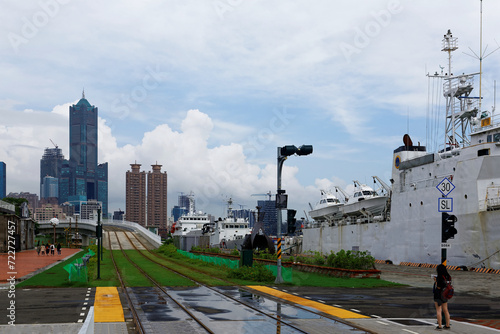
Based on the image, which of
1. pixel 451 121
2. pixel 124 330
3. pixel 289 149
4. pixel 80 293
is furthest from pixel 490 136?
pixel 124 330

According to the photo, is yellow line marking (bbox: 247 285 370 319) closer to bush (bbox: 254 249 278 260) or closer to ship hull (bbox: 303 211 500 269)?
bush (bbox: 254 249 278 260)

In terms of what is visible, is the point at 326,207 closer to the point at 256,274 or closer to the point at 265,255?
the point at 265,255

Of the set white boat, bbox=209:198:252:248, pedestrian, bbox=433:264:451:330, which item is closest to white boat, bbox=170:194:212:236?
white boat, bbox=209:198:252:248

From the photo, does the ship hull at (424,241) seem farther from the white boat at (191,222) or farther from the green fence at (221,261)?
the white boat at (191,222)

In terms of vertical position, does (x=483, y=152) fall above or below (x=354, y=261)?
above

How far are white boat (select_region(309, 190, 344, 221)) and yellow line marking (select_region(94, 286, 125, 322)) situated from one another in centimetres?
4885

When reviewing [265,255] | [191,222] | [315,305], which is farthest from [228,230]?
[315,305]

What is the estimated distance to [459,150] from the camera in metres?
41.5

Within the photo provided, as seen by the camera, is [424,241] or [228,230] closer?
[424,241]

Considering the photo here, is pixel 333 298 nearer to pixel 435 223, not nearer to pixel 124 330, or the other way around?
pixel 124 330

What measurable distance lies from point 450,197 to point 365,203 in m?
19.9

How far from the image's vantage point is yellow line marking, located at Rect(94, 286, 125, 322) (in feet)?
50.5

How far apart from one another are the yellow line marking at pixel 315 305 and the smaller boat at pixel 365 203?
34534 millimetres

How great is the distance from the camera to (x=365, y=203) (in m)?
59.9
